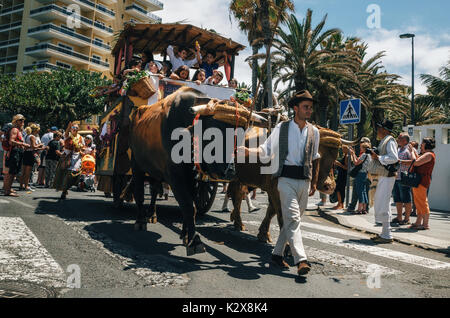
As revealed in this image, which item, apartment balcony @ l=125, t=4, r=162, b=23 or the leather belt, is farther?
apartment balcony @ l=125, t=4, r=162, b=23

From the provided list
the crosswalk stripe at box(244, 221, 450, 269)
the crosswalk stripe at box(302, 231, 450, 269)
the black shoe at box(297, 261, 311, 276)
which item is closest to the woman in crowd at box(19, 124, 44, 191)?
the crosswalk stripe at box(244, 221, 450, 269)

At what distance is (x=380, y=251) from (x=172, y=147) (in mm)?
3482

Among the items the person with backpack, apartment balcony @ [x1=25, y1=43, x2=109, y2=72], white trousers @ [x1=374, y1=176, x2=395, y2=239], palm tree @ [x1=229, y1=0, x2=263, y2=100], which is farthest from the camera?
apartment balcony @ [x1=25, y1=43, x2=109, y2=72]

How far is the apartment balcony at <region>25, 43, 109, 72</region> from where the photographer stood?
50.3m

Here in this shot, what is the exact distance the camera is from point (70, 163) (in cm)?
962

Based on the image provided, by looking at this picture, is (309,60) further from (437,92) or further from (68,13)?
(68,13)

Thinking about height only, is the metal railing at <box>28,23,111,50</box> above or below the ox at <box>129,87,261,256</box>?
above

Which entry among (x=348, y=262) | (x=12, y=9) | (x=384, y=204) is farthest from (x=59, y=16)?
(x=348, y=262)

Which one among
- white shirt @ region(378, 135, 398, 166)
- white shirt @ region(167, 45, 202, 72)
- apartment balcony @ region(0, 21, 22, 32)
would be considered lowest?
white shirt @ region(378, 135, 398, 166)

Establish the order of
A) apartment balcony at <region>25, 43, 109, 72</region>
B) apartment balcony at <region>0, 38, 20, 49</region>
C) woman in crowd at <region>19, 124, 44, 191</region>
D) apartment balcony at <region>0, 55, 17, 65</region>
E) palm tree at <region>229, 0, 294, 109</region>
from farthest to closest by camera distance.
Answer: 1. apartment balcony at <region>0, 38, 20, 49</region>
2. apartment balcony at <region>0, 55, 17, 65</region>
3. apartment balcony at <region>25, 43, 109, 72</region>
4. palm tree at <region>229, 0, 294, 109</region>
5. woman in crowd at <region>19, 124, 44, 191</region>

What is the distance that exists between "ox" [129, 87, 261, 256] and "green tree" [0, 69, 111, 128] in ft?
111

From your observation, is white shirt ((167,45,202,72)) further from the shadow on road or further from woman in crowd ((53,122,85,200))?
the shadow on road

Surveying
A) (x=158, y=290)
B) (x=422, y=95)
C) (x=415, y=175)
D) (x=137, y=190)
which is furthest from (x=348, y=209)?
(x=422, y=95)
